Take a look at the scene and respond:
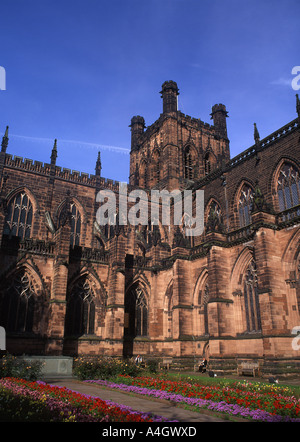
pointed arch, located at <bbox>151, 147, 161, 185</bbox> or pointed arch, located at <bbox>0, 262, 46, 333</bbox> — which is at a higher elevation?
pointed arch, located at <bbox>151, 147, 161, 185</bbox>

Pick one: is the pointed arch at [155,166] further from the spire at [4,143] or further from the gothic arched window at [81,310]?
the gothic arched window at [81,310]

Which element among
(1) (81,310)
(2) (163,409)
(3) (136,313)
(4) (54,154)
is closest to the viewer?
(2) (163,409)

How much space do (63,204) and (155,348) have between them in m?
15.2

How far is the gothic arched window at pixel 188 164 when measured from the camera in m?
43.1

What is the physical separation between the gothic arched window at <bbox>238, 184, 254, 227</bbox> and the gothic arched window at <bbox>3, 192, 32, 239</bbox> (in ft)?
58.3

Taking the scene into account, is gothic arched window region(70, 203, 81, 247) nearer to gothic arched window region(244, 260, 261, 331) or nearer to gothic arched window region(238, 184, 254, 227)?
gothic arched window region(238, 184, 254, 227)

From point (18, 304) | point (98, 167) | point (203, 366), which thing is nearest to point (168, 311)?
point (203, 366)

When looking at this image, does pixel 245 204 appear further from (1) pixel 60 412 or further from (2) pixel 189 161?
(1) pixel 60 412

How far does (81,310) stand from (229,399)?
1723cm

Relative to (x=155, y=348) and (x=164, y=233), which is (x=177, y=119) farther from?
(x=155, y=348)

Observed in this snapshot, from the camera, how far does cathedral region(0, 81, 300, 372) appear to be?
67.7 feet

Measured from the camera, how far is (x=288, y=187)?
2356 centimetres

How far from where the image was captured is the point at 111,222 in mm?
34969

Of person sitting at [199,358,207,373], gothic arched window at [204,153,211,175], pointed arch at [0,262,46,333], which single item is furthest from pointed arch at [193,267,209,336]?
gothic arched window at [204,153,211,175]
